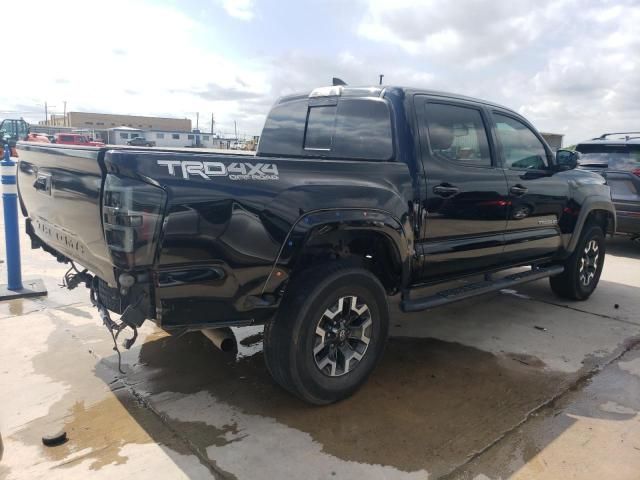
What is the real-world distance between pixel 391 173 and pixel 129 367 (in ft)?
7.65

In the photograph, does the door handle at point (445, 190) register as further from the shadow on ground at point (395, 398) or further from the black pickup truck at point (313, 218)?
the shadow on ground at point (395, 398)

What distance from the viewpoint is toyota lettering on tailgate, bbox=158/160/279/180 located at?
2420 mm

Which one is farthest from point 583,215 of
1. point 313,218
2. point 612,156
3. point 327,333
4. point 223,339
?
point 223,339

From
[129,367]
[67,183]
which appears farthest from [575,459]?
[67,183]

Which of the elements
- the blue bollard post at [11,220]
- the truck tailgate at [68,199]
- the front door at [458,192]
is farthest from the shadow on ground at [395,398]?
the blue bollard post at [11,220]

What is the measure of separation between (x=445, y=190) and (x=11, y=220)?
421 centimetres

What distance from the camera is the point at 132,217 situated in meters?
2.34

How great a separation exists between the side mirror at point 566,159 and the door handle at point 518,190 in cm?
69

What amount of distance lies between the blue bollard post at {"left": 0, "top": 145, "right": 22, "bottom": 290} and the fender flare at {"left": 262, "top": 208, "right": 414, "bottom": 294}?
Result: 3527 millimetres

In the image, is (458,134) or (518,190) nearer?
(458,134)

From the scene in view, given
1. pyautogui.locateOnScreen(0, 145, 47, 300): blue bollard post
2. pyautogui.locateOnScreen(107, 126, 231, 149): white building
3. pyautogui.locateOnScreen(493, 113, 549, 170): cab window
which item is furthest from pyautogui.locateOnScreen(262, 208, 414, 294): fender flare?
pyautogui.locateOnScreen(107, 126, 231, 149): white building

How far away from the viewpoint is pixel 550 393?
346 cm

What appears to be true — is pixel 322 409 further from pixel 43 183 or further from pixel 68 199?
pixel 43 183

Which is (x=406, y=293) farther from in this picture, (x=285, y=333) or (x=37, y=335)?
(x=37, y=335)
